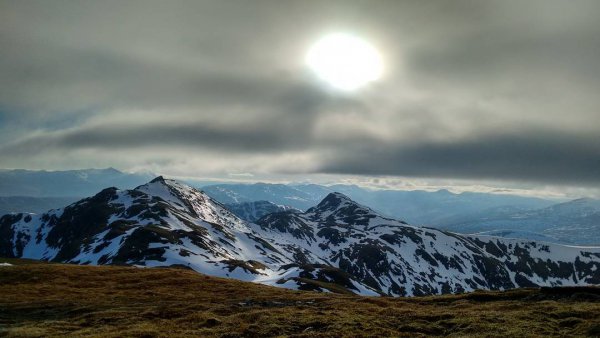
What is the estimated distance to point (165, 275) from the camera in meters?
75.4

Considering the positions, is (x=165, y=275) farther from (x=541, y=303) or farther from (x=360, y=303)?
(x=541, y=303)

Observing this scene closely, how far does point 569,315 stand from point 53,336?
1688 inches

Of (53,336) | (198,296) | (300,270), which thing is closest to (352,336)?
(53,336)

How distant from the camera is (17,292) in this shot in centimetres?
5466

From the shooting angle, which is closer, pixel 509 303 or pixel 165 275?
pixel 509 303

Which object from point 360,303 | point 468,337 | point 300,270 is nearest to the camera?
point 468,337

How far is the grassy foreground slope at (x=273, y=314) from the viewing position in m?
31.4

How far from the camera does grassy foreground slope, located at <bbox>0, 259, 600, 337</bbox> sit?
31.4 metres

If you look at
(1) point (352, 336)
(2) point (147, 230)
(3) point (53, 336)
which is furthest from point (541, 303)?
(2) point (147, 230)

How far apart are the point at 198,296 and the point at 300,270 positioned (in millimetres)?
137005

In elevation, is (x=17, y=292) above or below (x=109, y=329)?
below

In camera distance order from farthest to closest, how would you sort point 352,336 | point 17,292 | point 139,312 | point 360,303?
point 17,292 < point 360,303 < point 139,312 < point 352,336

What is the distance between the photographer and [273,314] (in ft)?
124

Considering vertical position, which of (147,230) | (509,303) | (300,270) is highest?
(509,303)
